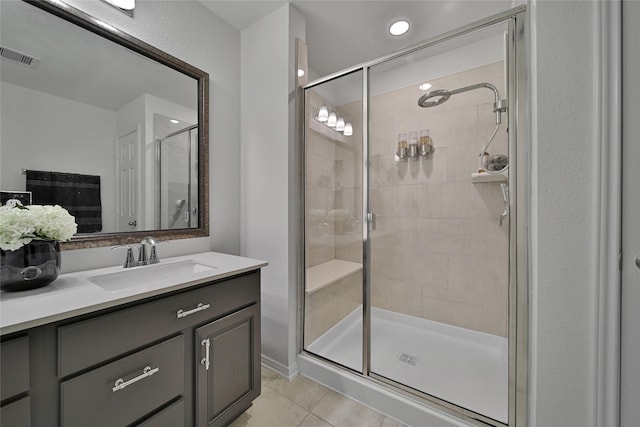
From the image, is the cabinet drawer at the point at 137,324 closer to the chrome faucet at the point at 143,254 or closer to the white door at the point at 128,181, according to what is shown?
the chrome faucet at the point at 143,254

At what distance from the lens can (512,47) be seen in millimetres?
1142

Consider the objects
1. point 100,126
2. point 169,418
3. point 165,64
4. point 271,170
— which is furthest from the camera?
point 271,170

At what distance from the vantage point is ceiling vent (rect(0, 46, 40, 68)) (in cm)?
101

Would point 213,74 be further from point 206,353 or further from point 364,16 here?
point 206,353

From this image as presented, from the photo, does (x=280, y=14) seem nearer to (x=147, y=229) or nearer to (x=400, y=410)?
(x=147, y=229)

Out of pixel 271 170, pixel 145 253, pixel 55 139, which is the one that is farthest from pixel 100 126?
pixel 271 170

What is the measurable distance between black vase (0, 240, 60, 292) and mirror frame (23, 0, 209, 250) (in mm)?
287

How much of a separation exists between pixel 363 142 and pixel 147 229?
1454 mm

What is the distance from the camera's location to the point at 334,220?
1.98 m

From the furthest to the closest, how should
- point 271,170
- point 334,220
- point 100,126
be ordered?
point 334,220 → point 271,170 → point 100,126

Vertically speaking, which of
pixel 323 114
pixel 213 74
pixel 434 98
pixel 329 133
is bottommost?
pixel 329 133

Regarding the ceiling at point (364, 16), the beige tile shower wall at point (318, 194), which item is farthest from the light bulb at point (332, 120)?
the ceiling at point (364, 16)

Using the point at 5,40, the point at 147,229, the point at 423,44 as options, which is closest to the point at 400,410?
A: the point at 147,229

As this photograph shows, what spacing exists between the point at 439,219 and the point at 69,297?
221 centimetres
